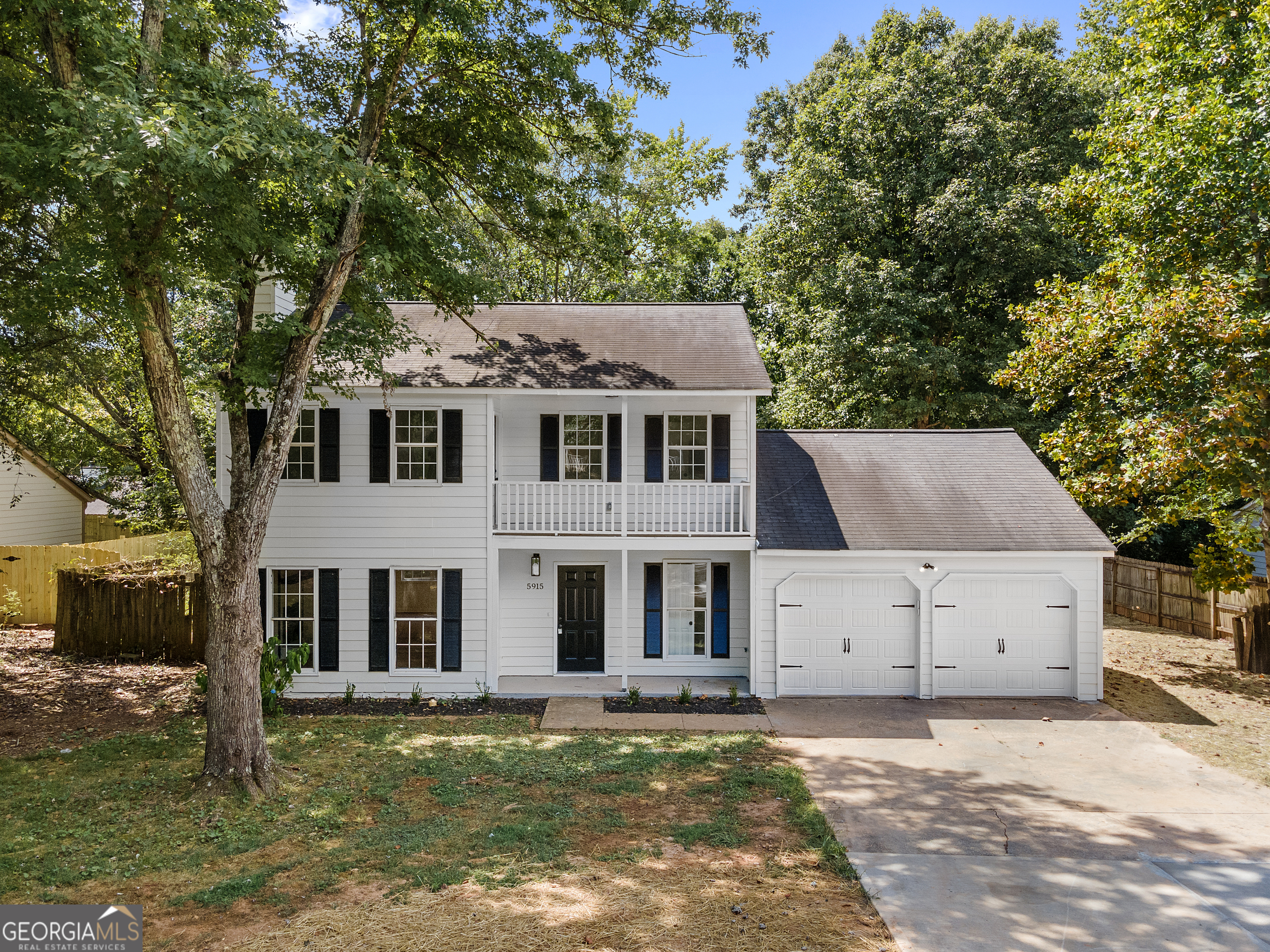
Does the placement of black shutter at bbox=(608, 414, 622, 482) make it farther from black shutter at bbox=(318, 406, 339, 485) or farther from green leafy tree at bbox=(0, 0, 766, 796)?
black shutter at bbox=(318, 406, 339, 485)

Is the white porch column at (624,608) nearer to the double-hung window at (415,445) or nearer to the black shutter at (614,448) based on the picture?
the black shutter at (614,448)

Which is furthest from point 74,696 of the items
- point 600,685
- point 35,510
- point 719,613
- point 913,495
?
point 913,495

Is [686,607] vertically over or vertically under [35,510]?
under

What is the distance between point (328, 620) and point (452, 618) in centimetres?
213

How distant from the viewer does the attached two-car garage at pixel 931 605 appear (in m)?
12.3

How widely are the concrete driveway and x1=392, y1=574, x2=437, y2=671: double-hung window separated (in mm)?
6000

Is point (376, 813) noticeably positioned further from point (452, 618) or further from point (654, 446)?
point (654, 446)

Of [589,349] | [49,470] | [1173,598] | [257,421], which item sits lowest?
[1173,598]

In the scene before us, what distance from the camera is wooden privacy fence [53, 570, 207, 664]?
14.0 meters

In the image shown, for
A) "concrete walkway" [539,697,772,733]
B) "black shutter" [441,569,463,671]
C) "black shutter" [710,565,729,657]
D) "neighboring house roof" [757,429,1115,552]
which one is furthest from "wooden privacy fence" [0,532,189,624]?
"neighboring house roof" [757,429,1115,552]

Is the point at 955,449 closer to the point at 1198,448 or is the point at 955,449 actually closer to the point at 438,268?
the point at 1198,448

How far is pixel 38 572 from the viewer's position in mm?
16719

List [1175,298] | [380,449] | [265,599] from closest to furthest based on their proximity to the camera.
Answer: [1175,298] → [265,599] → [380,449]

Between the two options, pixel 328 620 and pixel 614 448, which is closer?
pixel 328 620
